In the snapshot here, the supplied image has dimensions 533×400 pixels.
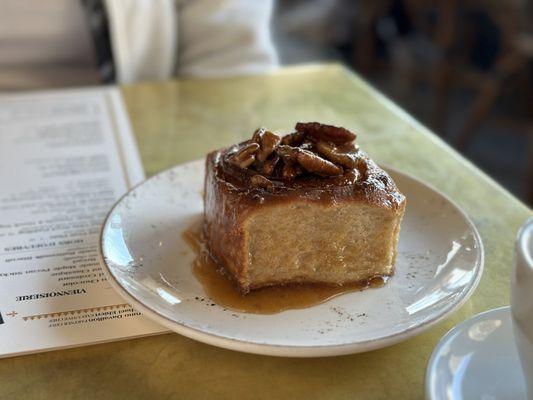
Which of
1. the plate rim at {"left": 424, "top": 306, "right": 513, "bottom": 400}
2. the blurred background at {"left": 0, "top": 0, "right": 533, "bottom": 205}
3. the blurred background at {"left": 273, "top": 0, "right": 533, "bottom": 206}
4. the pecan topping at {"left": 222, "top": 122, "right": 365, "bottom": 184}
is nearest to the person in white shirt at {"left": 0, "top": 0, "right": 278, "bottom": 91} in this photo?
the blurred background at {"left": 0, "top": 0, "right": 533, "bottom": 205}

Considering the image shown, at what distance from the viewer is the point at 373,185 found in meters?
0.73

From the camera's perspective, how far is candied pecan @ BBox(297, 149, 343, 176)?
719 millimetres

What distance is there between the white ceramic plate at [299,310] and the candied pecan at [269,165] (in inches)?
5.8

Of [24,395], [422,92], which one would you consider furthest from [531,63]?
[24,395]

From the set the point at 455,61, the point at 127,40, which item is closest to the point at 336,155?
the point at 127,40

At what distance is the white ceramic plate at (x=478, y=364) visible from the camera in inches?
20.7

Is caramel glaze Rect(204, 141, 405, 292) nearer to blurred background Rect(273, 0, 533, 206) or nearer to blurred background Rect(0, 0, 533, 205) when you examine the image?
blurred background Rect(0, 0, 533, 205)

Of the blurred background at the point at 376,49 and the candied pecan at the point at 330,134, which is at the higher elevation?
the candied pecan at the point at 330,134

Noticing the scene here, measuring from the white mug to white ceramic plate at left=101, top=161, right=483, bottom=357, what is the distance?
0.10 m

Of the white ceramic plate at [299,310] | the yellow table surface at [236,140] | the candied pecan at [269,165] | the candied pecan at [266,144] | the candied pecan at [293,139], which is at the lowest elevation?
the yellow table surface at [236,140]

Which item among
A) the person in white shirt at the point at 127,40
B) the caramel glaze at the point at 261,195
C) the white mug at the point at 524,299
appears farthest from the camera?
the person in white shirt at the point at 127,40

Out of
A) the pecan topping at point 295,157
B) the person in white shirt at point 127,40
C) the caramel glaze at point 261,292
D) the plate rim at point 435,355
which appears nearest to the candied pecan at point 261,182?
the pecan topping at point 295,157

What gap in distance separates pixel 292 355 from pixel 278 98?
893mm

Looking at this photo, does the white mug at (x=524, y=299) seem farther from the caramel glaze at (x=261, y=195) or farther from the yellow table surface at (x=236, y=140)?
the caramel glaze at (x=261, y=195)
